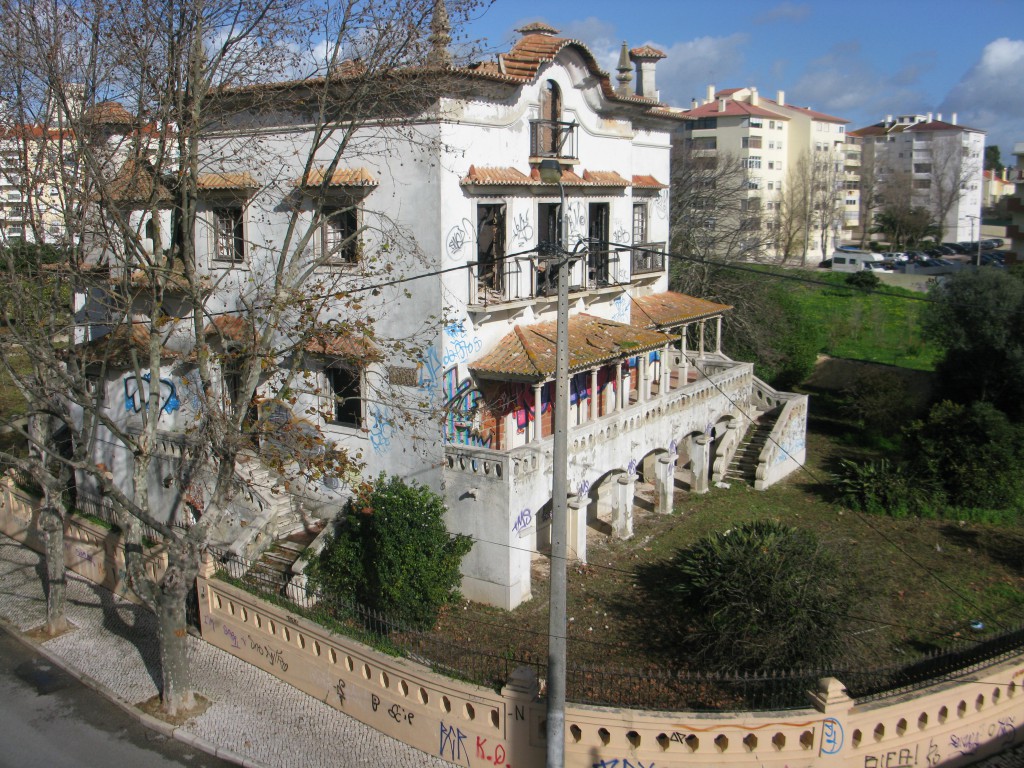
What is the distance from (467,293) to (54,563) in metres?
8.88

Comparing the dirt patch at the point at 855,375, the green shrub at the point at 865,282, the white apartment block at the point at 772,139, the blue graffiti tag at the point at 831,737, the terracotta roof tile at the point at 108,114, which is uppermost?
the white apartment block at the point at 772,139

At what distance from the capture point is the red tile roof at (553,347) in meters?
17.4

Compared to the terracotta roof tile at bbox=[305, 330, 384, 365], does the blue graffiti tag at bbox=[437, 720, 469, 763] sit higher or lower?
lower

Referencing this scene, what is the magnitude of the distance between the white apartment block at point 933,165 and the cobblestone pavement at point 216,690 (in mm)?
82494

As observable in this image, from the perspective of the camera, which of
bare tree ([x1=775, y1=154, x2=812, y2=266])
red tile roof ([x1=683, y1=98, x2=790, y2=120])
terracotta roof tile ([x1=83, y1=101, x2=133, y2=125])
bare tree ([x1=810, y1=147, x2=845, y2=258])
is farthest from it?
bare tree ([x1=810, y1=147, x2=845, y2=258])

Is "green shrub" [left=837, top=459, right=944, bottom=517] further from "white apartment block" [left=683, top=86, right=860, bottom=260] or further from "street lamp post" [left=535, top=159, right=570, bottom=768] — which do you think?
"white apartment block" [left=683, top=86, right=860, bottom=260]

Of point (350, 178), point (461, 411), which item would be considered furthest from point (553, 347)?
point (350, 178)

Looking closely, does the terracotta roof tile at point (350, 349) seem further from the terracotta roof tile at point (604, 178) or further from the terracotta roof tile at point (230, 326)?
the terracotta roof tile at point (604, 178)

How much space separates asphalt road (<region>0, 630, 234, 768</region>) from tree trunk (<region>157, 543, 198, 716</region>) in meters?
0.61

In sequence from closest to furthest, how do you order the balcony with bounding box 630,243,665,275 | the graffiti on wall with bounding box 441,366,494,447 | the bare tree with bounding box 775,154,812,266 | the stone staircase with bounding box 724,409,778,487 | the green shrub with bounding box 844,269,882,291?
the graffiti on wall with bounding box 441,366,494,447, the balcony with bounding box 630,243,665,275, the stone staircase with bounding box 724,409,778,487, the green shrub with bounding box 844,269,882,291, the bare tree with bounding box 775,154,812,266

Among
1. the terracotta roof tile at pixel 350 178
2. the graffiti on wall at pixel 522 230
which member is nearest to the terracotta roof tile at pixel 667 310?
the graffiti on wall at pixel 522 230

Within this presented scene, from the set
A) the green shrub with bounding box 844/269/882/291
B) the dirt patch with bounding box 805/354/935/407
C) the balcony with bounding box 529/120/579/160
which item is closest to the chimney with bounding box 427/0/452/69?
the balcony with bounding box 529/120/579/160

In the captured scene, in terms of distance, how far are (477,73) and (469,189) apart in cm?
211

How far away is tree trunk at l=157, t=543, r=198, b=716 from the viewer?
42.7 ft
